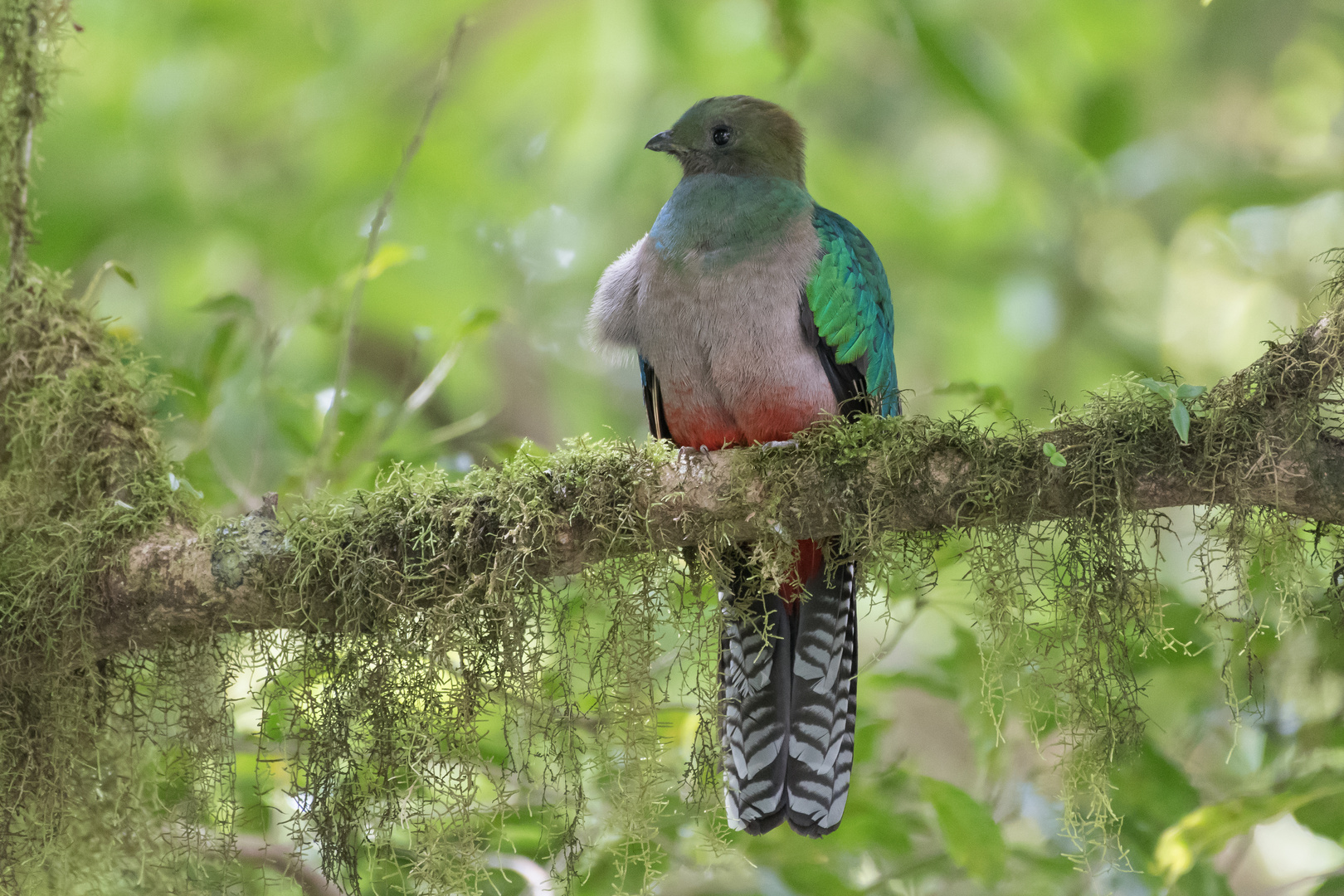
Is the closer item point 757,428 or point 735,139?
point 757,428

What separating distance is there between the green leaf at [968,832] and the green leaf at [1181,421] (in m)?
1.27

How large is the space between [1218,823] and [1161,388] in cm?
135

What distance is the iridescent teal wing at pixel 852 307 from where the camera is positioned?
296 centimetres

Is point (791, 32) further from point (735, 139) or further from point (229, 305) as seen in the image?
point (229, 305)

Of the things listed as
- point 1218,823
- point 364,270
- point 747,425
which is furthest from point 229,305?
point 1218,823

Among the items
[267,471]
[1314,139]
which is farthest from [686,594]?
[1314,139]

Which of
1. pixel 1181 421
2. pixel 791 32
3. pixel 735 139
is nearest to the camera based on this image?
pixel 1181 421

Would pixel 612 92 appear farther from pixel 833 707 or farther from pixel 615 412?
pixel 833 707

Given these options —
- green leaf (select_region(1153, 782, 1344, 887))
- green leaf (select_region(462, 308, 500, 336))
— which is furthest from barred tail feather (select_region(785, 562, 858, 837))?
green leaf (select_region(462, 308, 500, 336))

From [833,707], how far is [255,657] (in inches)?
55.0

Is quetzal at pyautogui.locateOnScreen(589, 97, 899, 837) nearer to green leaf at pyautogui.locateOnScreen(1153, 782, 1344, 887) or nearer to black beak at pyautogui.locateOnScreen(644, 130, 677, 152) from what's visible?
black beak at pyautogui.locateOnScreen(644, 130, 677, 152)

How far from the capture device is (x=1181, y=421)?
6.15ft

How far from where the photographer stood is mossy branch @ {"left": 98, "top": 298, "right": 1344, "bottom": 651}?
1.89m

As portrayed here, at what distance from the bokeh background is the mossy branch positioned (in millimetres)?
636
